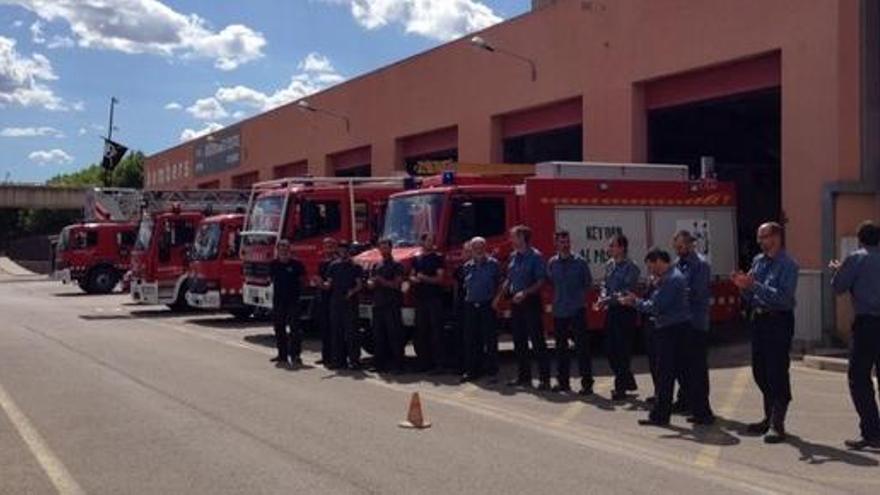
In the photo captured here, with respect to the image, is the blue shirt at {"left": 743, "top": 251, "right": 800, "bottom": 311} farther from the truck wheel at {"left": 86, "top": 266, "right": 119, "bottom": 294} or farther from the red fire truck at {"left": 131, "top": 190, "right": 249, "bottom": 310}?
the truck wheel at {"left": 86, "top": 266, "right": 119, "bottom": 294}

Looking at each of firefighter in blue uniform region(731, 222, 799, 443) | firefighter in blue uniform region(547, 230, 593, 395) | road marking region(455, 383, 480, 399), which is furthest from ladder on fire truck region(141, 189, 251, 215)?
firefighter in blue uniform region(731, 222, 799, 443)

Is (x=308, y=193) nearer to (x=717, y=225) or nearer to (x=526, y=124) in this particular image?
(x=717, y=225)

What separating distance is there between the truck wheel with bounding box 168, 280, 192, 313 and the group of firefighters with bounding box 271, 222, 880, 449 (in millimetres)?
11190

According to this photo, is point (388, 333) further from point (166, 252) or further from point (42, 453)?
point (166, 252)

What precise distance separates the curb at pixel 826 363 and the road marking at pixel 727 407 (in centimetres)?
106

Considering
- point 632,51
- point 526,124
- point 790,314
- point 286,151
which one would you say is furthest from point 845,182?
point 286,151

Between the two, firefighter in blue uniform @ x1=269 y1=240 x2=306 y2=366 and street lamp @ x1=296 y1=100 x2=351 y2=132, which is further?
street lamp @ x1=296 y1=100 x2=351 y2=132

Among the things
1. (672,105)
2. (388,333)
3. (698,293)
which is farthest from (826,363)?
(672,105)

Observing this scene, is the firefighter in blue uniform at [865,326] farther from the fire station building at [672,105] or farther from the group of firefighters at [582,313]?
the fire station building at [672,105]

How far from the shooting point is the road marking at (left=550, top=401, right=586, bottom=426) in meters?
10.7

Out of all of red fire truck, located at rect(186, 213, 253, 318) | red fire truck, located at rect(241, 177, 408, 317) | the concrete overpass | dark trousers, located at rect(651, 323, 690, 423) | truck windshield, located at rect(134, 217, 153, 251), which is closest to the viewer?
dark trousers, located at rect(651, 323, 690, 423)

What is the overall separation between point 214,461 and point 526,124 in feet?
67.2

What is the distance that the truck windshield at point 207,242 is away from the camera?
24.0 m

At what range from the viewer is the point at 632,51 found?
22938 millimetres
